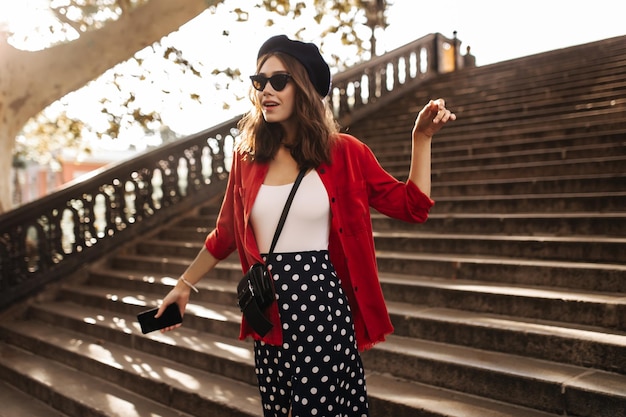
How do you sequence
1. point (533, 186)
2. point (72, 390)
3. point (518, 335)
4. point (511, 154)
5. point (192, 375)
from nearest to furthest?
point (518, 335)
point (192, 375)
point (72, 390)
point (533, 186)
point (511, 154)

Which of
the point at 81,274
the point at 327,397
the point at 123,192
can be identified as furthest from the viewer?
the point at 123,192

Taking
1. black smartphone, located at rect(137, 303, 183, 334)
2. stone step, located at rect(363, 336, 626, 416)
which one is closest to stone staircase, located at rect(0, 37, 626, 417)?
stone step, located at rect(363, 336, 626, 416)

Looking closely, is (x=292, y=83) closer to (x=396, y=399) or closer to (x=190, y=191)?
(x=396, y=399)

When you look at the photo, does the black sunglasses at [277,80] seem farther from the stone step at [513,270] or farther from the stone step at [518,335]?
the stone step at [513,270]

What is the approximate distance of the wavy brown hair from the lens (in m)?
2.16

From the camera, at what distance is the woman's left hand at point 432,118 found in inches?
81.7

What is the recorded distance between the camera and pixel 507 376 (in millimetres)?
3486

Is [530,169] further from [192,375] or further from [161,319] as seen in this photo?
[161,319]

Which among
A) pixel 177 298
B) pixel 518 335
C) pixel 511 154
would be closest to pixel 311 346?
pixel 177 298

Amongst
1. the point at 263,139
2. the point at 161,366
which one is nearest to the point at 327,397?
the point at 263,139

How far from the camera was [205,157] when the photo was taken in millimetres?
8914

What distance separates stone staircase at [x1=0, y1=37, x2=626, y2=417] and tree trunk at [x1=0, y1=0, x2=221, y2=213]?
6.83 feet

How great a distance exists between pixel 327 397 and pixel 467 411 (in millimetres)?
1601

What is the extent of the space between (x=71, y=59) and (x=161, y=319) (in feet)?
19.4
